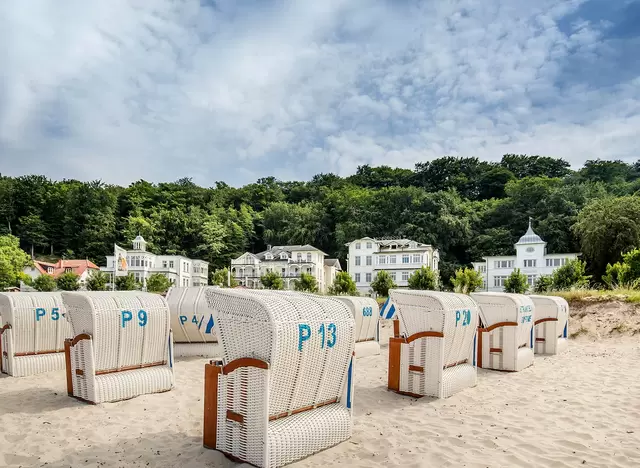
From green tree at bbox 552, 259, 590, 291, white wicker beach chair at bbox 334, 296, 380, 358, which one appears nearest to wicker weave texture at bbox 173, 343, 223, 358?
white wicker beach chair at bbox 334, 296, 380, 358

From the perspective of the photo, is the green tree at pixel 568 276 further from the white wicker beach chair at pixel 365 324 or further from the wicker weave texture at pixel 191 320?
the wicker weave texture at pixel 191 320

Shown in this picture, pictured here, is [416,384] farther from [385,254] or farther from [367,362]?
[385,254]

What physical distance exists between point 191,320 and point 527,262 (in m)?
50.3

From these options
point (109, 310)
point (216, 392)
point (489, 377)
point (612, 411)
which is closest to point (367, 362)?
point (489, 377)

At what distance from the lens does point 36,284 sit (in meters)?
49.2

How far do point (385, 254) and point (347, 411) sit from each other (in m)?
54.2

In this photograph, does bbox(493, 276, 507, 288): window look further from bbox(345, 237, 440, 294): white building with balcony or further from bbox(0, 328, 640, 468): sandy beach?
bbox(0, 328, 640, 468): sandy beach

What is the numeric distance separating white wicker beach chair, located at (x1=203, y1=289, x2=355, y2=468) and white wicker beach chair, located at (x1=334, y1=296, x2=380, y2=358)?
282 inches

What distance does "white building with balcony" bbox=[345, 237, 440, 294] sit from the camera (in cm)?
5709

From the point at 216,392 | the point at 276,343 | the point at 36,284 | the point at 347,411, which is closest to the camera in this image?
the point at 276,343

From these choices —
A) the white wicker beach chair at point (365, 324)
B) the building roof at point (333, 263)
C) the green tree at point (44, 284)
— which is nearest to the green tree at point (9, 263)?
the green tree at point (44, 284)

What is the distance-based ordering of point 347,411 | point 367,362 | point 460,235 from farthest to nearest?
point 460,235
point 367,362
point 347,411

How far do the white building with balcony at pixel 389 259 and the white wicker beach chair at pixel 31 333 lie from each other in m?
49.5

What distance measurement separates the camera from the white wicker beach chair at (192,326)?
442 inches
